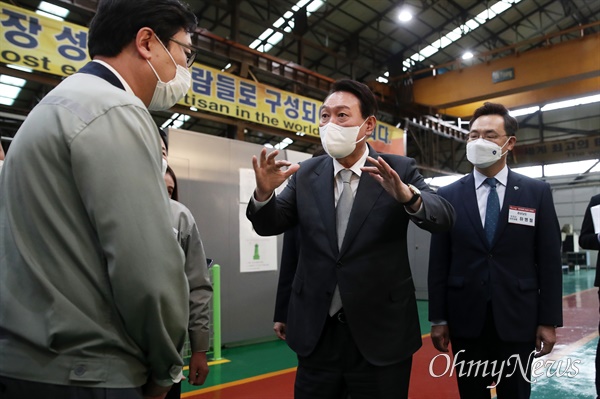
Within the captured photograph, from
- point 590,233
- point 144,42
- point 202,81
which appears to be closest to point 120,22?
point 144,42

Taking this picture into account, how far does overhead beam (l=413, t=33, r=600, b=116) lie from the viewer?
895 cm

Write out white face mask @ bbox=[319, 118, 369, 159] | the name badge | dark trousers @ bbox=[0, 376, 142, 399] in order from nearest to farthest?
dark trousers @ bbox=[0, 376, 142, 399] → white face mask @ bbox=[319, 118, 369, 159] → the name badge

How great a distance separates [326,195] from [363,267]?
1.08ft

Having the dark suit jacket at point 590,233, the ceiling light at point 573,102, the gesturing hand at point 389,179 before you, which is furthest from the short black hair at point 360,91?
the ceiling light at point 573,102

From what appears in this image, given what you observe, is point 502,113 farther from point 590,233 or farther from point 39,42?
point 39,42

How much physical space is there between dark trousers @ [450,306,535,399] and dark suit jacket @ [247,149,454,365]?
1.95ft

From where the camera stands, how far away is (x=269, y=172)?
1550 mm

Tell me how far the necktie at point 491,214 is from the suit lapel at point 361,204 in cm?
81

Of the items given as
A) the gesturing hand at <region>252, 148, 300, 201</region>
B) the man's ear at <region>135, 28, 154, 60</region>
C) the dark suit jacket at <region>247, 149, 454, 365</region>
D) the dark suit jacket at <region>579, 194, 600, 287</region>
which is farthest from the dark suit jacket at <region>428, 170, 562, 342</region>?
the man's ear at <region>135, 28, 154, 60</region>

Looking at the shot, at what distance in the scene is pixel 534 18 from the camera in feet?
48.8

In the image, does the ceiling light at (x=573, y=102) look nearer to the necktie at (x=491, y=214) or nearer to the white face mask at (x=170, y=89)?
Result: the necktie at (x=491, y=214)

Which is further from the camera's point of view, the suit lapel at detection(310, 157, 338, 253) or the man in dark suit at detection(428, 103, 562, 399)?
the man in dark suit at detection(428, 103, 562, 399)

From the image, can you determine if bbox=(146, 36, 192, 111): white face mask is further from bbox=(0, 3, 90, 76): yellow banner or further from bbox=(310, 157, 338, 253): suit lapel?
bbox=(0, 3, 90, 76): yellow banner

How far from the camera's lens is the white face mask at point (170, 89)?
4.00ft
